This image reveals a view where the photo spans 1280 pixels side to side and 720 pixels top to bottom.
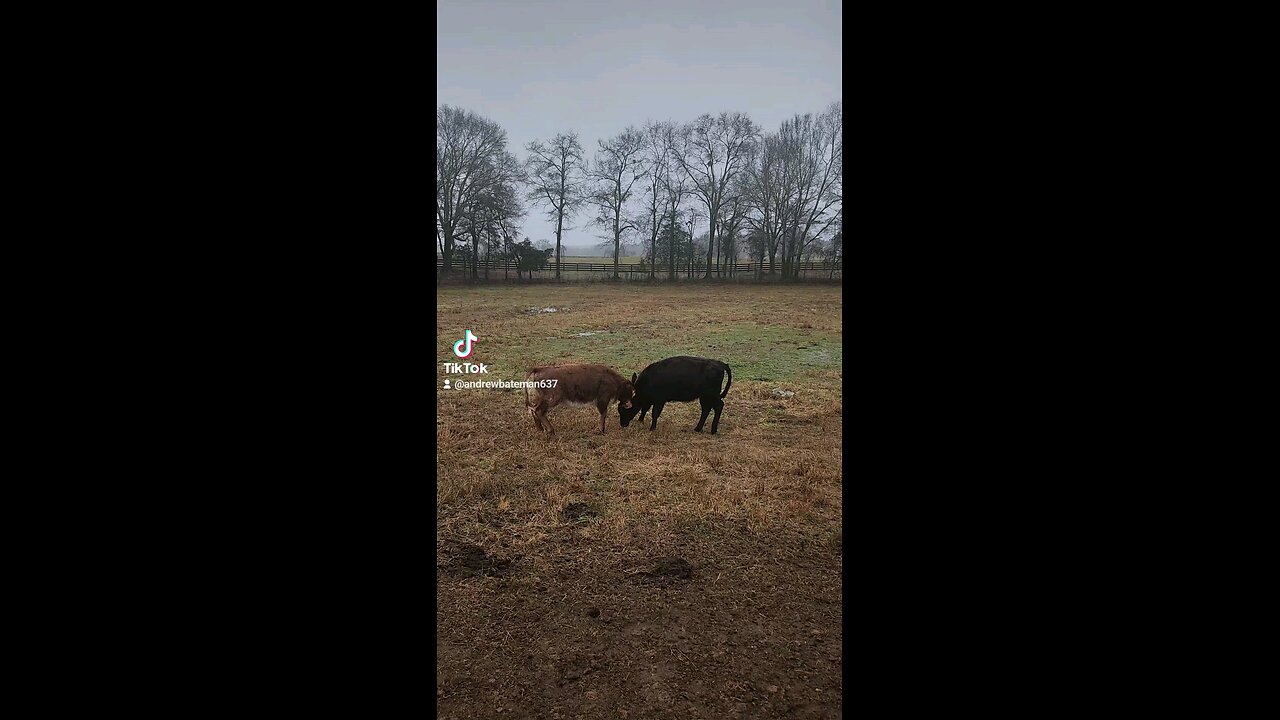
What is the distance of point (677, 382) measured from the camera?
189 inches

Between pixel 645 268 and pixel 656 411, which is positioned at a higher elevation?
pixel 645 268

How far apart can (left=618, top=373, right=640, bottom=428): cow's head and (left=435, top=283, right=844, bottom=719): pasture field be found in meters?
0.14

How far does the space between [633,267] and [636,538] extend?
5.09 meters

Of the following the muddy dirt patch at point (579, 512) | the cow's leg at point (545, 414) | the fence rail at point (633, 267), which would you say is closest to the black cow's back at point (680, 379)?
the cow's leg at point (545, 414)

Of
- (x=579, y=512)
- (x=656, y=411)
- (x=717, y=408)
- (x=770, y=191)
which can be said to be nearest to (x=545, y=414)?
(x=656, y=411)

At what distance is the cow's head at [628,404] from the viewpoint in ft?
15.8

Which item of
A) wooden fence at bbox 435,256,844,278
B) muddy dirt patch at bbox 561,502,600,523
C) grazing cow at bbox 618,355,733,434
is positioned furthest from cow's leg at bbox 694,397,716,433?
wooden fence at bbox 435,256,844,278

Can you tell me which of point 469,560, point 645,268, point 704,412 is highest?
point 645,268

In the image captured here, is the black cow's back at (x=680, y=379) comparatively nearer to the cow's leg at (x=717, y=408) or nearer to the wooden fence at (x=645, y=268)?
the cow's leg at (x=717, y=408)

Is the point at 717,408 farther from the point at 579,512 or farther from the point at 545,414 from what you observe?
the point at 579,512

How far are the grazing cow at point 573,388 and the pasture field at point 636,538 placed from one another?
0.71 ft
